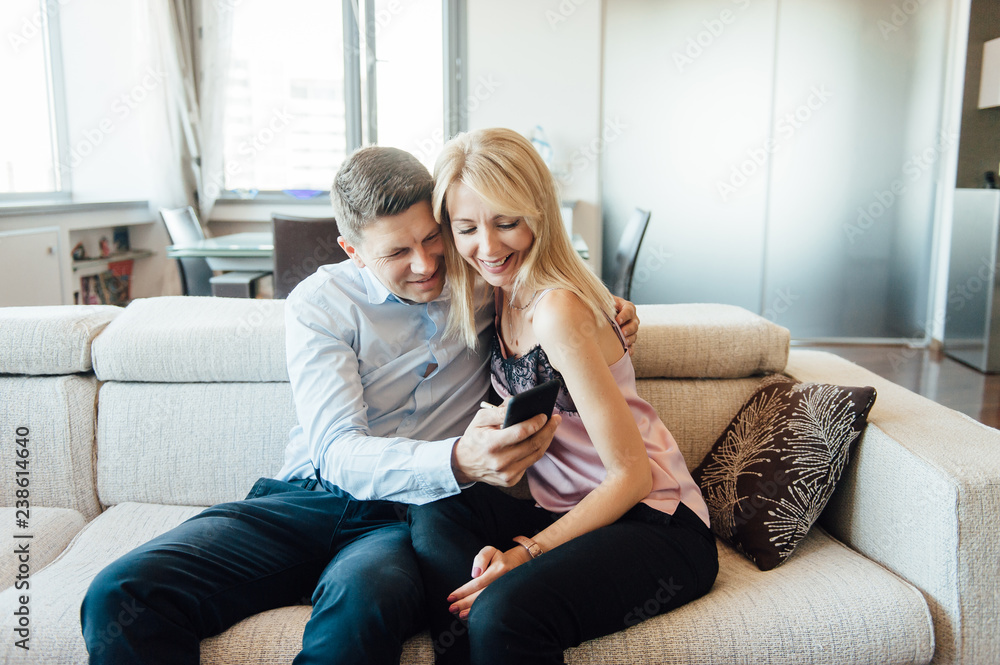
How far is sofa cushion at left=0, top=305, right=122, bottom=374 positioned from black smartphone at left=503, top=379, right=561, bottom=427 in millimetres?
1012

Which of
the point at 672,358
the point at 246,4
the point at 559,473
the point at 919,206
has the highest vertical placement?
the point at 246,4

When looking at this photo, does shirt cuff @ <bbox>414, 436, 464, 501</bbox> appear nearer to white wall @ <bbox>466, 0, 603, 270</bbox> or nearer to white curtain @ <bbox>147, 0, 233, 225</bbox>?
white wall @ <bbox>466, 0, 603, 270</bbox>

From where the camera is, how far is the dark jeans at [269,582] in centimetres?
99

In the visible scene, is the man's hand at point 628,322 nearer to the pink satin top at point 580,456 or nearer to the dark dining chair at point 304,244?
the pink satin top at point 580,456

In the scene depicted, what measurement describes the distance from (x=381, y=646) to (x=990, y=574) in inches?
34.8

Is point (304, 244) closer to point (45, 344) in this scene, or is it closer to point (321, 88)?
point (45, 344)

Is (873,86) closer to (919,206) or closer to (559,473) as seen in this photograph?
(919,206)

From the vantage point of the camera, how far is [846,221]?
14.1 ft

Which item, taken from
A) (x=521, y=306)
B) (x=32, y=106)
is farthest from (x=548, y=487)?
(x=32, y=106)

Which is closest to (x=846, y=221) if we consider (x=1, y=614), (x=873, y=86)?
(x=873, y=86)

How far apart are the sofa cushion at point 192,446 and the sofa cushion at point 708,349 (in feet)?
2.45

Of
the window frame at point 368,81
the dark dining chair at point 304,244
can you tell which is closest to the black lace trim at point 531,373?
the dark dining chair at point 304,244

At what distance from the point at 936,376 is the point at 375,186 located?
3.38m

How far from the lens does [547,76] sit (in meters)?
4.25
